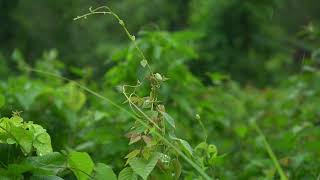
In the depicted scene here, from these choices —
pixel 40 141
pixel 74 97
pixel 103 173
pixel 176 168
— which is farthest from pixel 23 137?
pixel 74 97

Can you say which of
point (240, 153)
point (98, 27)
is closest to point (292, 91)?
point (240, 153)

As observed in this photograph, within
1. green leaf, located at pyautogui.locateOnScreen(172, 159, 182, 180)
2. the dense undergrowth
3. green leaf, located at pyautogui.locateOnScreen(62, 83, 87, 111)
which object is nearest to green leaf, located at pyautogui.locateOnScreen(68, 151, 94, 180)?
the dense undergrowth

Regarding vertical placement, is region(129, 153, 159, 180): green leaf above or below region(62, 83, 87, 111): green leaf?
above

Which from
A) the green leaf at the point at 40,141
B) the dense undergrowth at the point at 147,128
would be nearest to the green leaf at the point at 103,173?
the dense undergrowth at the point at 147,128

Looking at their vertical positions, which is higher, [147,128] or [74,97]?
[147,128]

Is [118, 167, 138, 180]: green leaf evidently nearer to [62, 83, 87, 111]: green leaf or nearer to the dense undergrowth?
the dense undergrowth

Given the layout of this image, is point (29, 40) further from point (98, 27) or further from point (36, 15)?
point (98, 27)

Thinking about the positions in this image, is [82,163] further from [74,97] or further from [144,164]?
[74,97]

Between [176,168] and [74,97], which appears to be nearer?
[176,168]
